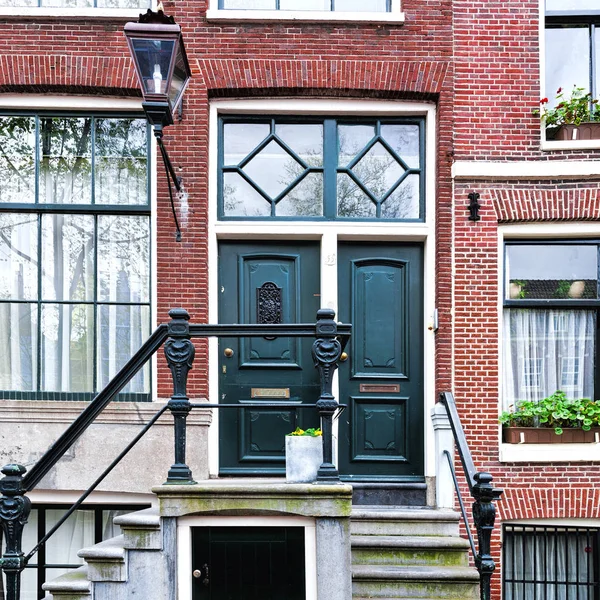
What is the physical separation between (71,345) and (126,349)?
503 millimetres

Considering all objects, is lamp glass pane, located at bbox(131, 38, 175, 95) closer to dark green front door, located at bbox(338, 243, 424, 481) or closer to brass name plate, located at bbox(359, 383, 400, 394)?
dark green front door, located at bbox(338, 243, 424, 481)

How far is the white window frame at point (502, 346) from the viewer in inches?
298

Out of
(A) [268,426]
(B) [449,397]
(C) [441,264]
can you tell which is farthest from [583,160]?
(A) [268,426]

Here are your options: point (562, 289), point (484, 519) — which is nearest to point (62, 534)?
point (484, 519)

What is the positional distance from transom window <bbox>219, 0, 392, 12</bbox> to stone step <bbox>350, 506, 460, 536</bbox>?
4584mm

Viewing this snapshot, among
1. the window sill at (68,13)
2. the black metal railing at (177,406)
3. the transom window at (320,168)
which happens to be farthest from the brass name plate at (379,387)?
the window sill at (68,13)

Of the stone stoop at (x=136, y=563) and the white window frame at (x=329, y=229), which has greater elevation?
the white window frame at (x=329, y=229)

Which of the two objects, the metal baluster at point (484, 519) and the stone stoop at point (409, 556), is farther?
the stone stoop at point (409, 556)

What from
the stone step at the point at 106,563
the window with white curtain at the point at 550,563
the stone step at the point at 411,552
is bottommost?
the window with white curtain at the point at 550,563

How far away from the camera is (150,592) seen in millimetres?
5543

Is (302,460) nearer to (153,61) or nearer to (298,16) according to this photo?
(153,61)

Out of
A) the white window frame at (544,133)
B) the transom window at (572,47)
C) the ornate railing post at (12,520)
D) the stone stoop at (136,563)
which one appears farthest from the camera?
the transom window at (572,47)

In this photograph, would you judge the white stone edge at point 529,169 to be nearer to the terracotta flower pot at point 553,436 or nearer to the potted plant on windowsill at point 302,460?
the terracotta flower pot at point 553,436

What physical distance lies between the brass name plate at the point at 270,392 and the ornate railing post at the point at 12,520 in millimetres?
2772
